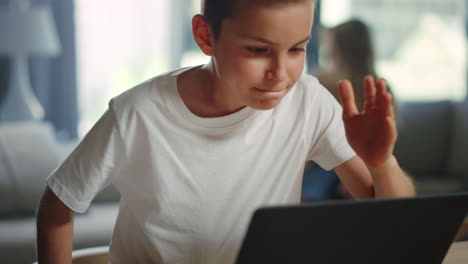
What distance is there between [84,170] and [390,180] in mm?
479

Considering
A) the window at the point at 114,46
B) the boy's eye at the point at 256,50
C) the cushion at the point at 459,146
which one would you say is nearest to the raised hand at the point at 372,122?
the boy's eye at the point at 256,50

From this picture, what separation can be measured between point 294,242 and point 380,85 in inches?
12.0

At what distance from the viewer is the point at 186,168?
1.12 m

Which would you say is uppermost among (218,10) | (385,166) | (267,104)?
(218,10)

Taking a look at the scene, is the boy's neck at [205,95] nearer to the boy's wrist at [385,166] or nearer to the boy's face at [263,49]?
the boy's face at [263,49]

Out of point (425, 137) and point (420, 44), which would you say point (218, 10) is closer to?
point (425, 137)

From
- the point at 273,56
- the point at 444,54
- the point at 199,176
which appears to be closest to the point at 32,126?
the point at 199,176

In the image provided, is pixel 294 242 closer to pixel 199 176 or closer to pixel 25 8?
pixel 199 176

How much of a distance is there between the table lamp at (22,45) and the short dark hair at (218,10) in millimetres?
3118

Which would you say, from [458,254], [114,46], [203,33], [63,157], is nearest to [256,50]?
[203,33]

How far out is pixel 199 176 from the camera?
44.4 inches

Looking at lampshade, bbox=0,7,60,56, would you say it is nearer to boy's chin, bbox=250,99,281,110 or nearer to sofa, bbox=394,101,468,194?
sofa, bbox=394,101,468,194

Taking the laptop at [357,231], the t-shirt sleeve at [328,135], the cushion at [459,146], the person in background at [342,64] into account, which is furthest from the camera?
the cushion at [459,146]

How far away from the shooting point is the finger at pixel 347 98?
1012mm
